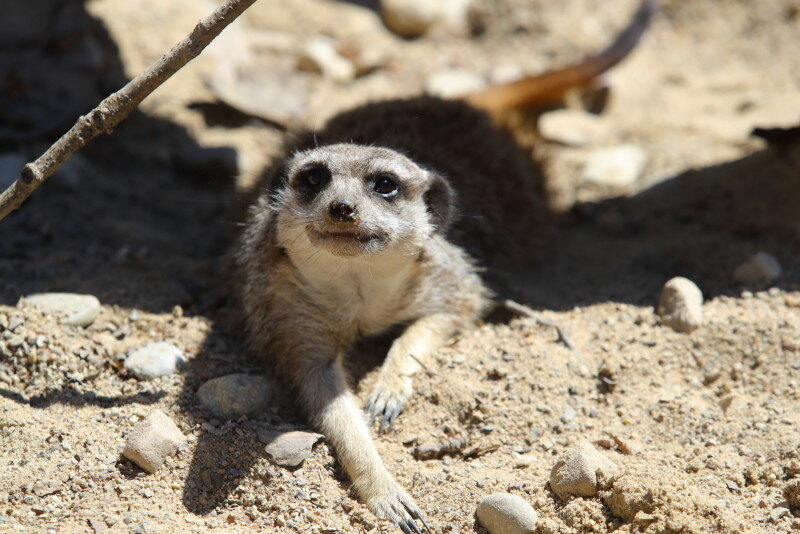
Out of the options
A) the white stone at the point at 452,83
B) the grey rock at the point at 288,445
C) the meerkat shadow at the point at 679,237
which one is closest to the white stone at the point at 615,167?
the meerkat shadow at the point at 679,237

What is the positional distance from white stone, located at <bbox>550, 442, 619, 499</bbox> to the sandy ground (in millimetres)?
40

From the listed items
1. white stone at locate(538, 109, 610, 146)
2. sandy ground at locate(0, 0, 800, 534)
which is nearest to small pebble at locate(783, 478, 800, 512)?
sandy ground at locate(0, 0, 800, 534)

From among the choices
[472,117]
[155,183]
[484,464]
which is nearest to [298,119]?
[155,183]

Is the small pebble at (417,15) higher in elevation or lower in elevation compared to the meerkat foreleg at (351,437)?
higher

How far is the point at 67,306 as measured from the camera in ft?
9.53

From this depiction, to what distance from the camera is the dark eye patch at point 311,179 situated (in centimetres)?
270

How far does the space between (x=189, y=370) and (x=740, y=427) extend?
1873mm

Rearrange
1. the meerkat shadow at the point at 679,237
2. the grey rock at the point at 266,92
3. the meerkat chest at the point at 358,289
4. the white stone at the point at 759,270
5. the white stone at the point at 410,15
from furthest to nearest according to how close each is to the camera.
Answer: the white stone at the point at 410,15
the grey rock at the point at 266,92
the meerkat shadow at the point at 679,237
the white stone at the point at 759,270
the meerkat chest at the point at 358,289

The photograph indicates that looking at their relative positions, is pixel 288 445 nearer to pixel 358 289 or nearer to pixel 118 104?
pixel 358 289

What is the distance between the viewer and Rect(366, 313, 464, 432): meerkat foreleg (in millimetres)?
2730

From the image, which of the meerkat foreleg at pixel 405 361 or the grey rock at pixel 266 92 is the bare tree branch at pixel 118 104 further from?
the grey rock at pixel 266 92

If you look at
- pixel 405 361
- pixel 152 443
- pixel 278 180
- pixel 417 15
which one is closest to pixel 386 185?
pixel 278 180

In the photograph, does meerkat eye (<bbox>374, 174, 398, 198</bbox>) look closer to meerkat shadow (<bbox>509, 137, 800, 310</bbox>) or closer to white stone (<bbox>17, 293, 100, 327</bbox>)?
meerkat shadow (<bbox>509, 137, 800, 310</bbox>)

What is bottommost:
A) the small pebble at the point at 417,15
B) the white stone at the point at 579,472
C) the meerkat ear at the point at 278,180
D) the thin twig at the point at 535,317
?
the thin twig at the point at 535,317
